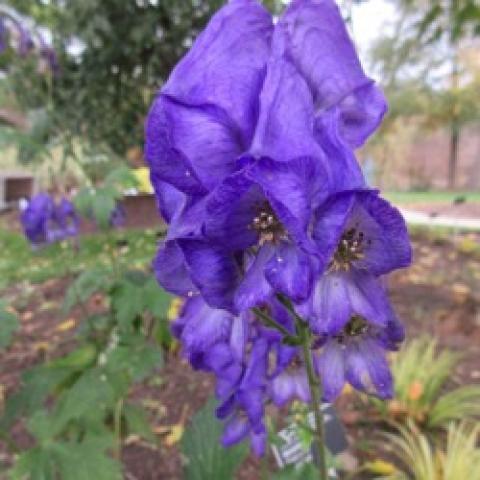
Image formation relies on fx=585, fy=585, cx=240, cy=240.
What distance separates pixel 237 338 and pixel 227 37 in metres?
0.37

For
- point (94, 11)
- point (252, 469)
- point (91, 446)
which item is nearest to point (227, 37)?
point (91, 446)

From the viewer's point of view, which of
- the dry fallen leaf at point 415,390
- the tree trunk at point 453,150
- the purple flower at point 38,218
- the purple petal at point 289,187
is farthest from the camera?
the tree trunk at point 453,150

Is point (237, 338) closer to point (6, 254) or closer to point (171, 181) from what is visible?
point (171, 181)

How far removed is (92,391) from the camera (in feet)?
4.32

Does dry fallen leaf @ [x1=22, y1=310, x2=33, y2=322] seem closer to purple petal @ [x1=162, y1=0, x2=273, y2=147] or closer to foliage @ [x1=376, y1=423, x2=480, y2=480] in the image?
foliage @ [x1=376, y1=423, x2=480, y2=480]

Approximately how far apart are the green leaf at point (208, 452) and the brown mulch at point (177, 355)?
2.80 feet

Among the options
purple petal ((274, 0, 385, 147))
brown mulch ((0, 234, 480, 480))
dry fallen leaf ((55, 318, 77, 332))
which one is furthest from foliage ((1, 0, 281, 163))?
purple petal ((274, 0, 385, 147))

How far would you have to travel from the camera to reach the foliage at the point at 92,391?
1.23m

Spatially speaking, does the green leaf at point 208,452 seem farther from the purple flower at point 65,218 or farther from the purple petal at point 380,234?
the purple flower at point 65,218

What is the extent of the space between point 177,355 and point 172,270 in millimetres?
2244

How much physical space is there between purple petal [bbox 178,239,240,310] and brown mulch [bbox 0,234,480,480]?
4.94ft

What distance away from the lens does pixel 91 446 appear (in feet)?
4.15

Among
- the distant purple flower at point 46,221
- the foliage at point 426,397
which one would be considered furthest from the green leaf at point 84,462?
the distant purple flower at point 46,221

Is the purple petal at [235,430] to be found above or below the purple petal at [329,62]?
below
